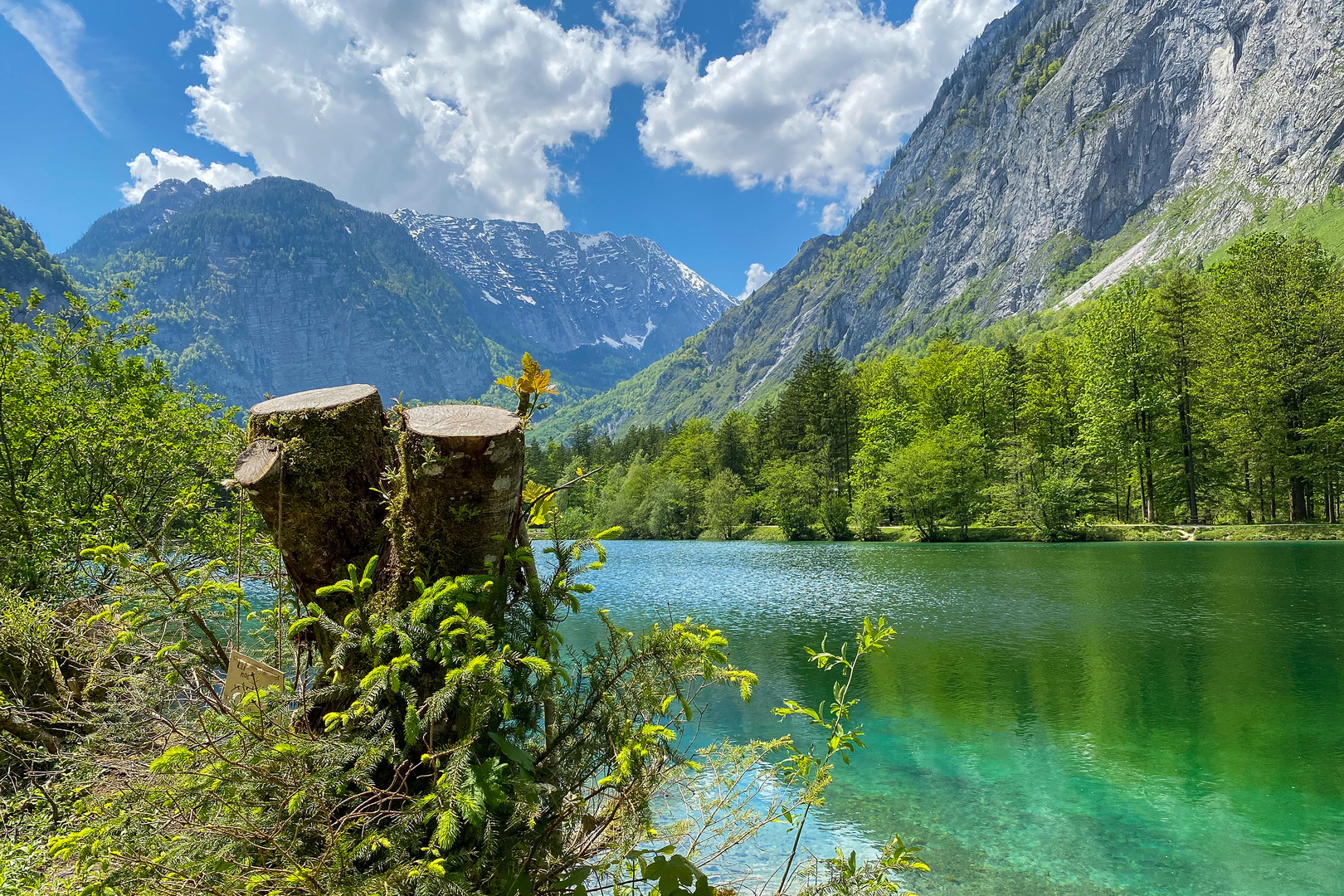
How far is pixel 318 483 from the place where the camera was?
232cm

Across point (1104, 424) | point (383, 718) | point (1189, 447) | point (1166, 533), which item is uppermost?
point (1104, 424)

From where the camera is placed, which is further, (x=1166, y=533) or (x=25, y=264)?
(x=25, y=264)

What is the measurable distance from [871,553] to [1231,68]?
607 ft

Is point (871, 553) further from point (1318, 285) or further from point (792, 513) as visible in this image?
point (1318, 285)

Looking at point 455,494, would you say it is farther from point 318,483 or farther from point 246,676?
point 246,676

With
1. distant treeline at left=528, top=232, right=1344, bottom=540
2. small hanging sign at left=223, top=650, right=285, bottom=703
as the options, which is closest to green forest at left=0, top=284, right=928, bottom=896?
small hanging sign at left=223, top=650, right=285, bottom=703

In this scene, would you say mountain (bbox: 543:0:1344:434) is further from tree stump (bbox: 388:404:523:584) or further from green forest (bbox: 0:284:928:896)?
tree stump (bbox: 388:404:523:584)

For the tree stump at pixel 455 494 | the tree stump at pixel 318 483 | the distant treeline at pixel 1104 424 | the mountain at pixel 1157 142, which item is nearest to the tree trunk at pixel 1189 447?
the distant treeline at pixel 1104 424

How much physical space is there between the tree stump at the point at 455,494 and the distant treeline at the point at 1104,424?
2744cm

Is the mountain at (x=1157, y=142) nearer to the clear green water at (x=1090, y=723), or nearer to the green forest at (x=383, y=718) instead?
the clear green water at (x=1090, y=723)

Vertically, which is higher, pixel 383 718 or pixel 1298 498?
pixel 383 718

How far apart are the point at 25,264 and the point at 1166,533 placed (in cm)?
17592

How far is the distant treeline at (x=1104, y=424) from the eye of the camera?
34750 millimetres

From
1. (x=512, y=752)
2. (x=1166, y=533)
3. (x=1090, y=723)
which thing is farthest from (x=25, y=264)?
(x=1166, y=533)
